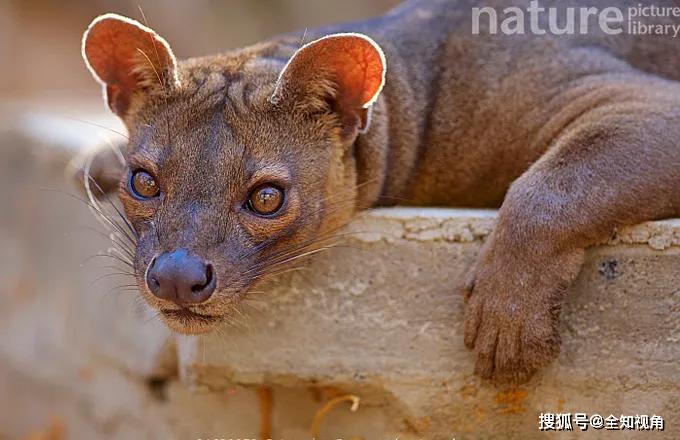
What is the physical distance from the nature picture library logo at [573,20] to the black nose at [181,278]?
1.86 metres

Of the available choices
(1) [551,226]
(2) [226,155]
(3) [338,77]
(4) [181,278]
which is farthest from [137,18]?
(1) [551,226]

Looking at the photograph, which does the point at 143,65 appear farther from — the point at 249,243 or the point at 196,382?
the point at 196,382

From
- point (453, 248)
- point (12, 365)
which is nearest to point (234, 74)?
point (453, 248)

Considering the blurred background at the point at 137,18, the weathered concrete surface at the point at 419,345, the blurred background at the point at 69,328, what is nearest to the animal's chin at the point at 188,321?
the weathered concrete surface at the point at 419,345

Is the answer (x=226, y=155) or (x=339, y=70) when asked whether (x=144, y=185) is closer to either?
(x=226, y=155)

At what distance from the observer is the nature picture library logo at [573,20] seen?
4.19 meters

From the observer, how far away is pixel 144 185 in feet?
11.0

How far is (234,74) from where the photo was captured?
363 cm

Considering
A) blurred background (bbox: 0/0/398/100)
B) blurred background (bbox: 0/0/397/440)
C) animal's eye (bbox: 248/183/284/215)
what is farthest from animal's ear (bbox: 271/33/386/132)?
blurred background (bbox: 0/0/398/100)

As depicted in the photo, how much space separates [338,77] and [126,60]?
85 centimetres

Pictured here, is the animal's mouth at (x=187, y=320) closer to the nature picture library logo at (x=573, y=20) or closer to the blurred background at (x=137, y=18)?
the nature picture library logo at (x=573, y=20)

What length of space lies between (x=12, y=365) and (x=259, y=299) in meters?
2.70

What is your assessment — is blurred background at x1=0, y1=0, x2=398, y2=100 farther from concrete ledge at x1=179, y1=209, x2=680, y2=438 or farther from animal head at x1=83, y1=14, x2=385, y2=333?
concrete ledge at x1=179, y1=209, x2=680, y2=438

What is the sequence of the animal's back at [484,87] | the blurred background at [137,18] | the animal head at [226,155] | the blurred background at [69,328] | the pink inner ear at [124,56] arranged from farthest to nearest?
the blurred background at [137,18] → the blurred background at [69,328] → the animal's back at [484,87] → the pink inner ear at [124,56] → the animal head at [226,155]
